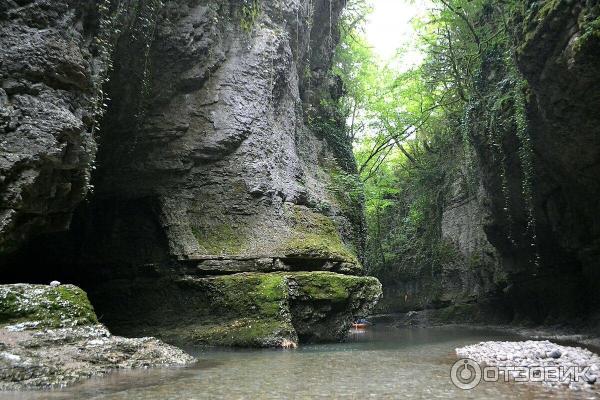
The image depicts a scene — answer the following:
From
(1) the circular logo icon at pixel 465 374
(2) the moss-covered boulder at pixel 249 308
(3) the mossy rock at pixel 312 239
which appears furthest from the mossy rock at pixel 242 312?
(1) the circular logo icon at pixel 465 374

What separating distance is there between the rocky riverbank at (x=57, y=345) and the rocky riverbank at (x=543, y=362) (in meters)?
4.16

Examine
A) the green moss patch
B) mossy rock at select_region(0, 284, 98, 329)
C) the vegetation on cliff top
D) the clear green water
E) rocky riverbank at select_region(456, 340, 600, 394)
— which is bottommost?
the clear green water

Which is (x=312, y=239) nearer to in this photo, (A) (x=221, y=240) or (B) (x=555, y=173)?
(A) (x=221, y=240)

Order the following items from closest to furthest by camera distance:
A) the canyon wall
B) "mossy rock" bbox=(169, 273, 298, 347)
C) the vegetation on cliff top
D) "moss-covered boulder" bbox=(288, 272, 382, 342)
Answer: the canyon wall < "mossy rock" bbox=(169, 273, 298, 347) < "moss-covered boulder" bbox=(288, 272, 382, 342) < the vegetation on cliff top

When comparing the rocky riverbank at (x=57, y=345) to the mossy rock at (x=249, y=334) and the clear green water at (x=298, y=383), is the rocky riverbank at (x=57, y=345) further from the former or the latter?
the mossy rock at (x=249, y=334)

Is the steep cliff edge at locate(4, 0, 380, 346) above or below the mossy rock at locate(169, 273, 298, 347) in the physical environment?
above

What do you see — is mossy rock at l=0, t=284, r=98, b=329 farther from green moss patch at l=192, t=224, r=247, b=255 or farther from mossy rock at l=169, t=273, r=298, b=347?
green moss patch at l=192, t=224, r=247, b=255

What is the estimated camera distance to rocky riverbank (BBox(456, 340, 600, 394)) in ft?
15.9

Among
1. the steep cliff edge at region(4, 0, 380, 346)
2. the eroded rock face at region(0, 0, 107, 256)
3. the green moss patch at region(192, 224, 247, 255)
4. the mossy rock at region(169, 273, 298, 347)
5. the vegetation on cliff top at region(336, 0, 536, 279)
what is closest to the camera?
the eroded rock face at region(0, 0, 107, 256)

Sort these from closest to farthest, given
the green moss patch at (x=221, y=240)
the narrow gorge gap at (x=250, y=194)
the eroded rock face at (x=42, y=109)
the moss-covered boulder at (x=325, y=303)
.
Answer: the narrow gorge gap at (x=250, y=194) < the eroded rock face at (x=42, y=109) < the moss-covered boulder at (x=325, y=303) < the green moss patch at (x=221, y=240)

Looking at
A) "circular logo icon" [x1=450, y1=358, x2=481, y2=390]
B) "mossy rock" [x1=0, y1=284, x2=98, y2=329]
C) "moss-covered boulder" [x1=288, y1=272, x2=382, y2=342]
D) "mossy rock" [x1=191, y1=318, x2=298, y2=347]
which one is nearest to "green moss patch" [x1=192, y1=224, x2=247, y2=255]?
"moss-covered boulder" [x1=288, y1=272, x2=382, y2=342]

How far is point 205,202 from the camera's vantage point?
38.6 feet

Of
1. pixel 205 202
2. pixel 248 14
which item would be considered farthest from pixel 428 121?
pixel 205 202

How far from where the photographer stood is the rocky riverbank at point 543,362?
484 centimetres
